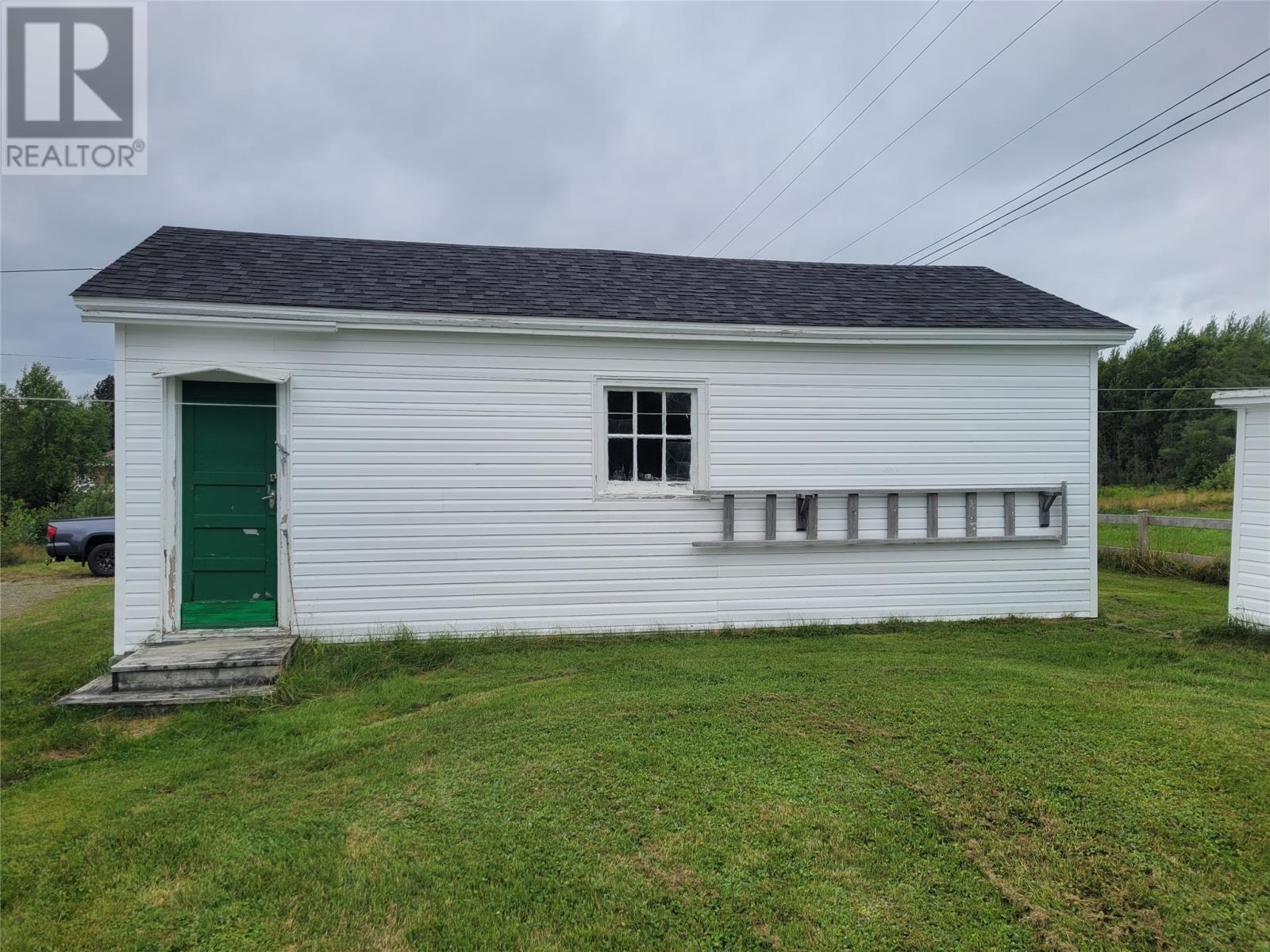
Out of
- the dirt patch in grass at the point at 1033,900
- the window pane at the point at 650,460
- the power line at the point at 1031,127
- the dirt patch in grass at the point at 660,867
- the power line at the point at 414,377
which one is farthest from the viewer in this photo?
the power line at the point at 1031,127

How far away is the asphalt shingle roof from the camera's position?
6066mm

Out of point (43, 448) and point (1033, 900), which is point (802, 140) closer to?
point (1033, 900)

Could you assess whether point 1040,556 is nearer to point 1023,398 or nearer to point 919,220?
point 1023,398

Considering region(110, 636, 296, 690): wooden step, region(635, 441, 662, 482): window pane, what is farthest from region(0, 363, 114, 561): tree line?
region(635, 441, 662, 482): window pane

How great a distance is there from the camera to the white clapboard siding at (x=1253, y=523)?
6.26 meters

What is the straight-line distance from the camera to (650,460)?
6.66m

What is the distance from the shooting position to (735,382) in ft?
22.0

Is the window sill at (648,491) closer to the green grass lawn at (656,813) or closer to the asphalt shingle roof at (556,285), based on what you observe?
the asphalt shingle roof at (556,285)

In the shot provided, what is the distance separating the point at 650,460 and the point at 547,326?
163cm

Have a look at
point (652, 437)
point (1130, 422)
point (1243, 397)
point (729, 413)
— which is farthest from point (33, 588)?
point (1130, 422)

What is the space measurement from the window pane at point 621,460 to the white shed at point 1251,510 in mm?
5579

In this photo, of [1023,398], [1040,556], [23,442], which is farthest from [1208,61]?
[23,442]

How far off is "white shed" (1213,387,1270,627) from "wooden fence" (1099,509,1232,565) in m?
3.05
